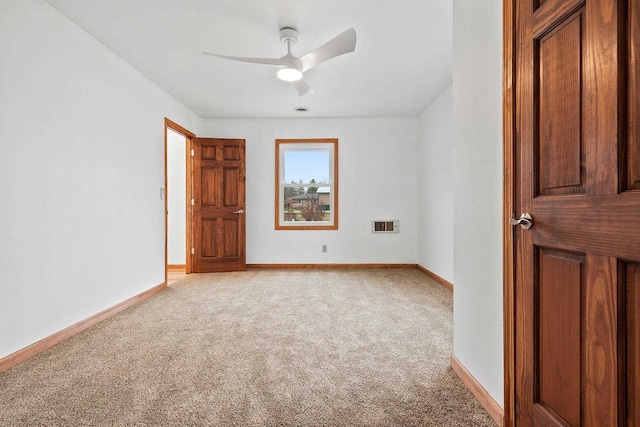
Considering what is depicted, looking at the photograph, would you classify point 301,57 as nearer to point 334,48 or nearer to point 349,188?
point 334,48

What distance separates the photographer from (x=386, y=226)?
5500 mm

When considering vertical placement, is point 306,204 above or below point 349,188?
below

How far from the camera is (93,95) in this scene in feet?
9.55

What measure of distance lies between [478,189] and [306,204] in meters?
4.15

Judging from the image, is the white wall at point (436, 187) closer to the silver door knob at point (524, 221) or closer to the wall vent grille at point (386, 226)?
the wall vent grille at point (386, 226)

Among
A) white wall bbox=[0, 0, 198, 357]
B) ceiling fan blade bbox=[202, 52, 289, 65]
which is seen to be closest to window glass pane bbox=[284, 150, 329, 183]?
white wall bbox=[0, 0, 198, 357]

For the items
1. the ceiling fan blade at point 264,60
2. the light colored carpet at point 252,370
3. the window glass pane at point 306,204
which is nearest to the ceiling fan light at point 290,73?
the ceiling fan blade at point 264,60

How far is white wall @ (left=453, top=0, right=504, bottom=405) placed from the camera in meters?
1.47

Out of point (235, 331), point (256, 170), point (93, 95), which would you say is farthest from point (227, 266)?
point (93, 95)

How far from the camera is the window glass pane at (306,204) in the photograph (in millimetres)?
5641

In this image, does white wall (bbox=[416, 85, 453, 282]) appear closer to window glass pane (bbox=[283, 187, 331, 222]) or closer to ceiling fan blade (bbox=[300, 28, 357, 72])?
window glass pane (bbox=[283, 187, 331, 222])

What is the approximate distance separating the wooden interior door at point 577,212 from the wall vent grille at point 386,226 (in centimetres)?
420

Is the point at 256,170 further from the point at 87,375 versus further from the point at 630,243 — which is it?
the point at 630,243

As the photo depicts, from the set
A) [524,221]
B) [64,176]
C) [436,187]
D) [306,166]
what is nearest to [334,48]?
[524,221]
